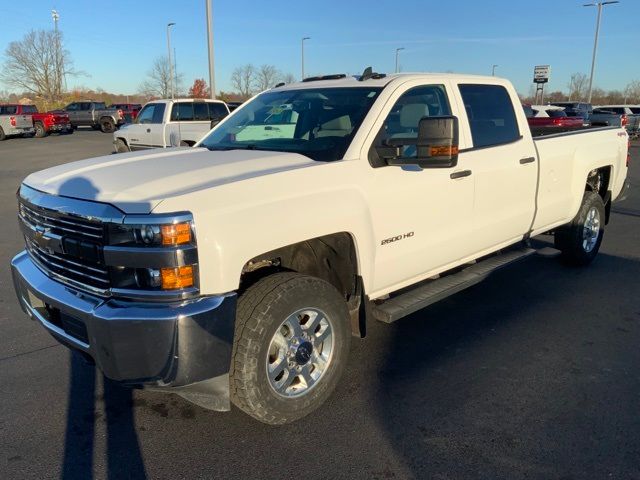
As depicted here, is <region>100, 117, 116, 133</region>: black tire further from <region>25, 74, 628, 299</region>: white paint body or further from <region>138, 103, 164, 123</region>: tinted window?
<region>25, 74, 628, 299</region>: white paint body

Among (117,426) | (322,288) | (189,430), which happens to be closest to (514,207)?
(322,288)

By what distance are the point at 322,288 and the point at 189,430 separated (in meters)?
1.14

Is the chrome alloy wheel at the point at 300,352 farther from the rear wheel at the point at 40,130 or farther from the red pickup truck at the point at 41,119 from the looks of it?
the rear wheel at the point at 40,130

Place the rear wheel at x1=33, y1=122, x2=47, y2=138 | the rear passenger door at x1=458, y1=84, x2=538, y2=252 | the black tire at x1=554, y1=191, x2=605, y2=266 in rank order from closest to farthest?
the rear passenger door at x1=458, y1=84, x2=538, y2=252 → the black tire at x1=554, y1=191, x2=605, y2=266 → the rear wheel at x1=33, y1=122, x2=47, y2=138

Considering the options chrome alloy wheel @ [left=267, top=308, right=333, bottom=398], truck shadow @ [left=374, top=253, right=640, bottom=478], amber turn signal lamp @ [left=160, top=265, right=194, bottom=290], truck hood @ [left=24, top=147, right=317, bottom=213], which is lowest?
truck shadow @ [left=374, top=253, right=640, bottom=478]

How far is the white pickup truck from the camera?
261 centimetres

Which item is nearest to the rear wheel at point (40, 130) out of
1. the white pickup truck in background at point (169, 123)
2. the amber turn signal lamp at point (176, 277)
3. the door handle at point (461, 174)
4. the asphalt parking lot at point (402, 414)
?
the white pickup truck in background at point (169, 123)

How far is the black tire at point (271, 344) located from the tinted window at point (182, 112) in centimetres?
1251

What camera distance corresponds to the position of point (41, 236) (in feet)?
10.2

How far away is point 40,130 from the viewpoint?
31219 millimetres

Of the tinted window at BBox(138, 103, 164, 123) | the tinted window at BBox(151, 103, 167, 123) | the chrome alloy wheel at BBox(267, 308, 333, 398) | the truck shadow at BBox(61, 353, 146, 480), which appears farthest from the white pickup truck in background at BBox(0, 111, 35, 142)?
the chrome alloy wheel at BBox(267, 308, 333, 398)

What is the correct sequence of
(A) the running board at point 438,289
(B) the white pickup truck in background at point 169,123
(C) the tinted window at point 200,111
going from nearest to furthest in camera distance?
(A) the running board at point 438,289, (B) the white pickup truck in background at point 169,123, (C) the tinted window at point 200,111

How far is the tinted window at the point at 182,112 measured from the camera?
14.7 m

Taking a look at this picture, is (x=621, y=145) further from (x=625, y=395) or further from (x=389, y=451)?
(x=389, y=451)
